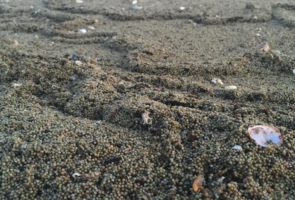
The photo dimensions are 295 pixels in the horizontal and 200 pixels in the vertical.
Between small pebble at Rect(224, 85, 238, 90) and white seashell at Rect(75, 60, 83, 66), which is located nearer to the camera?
small pebble at Rect(224, 85, 238, 90)

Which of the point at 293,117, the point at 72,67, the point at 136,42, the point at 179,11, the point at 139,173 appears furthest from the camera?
the point at 179,11

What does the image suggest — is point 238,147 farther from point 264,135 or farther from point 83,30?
point 83,30

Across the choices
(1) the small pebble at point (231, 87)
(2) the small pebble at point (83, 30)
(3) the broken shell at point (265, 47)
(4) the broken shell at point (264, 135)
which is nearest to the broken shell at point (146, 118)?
(4) the broken shell at point (264, 135)

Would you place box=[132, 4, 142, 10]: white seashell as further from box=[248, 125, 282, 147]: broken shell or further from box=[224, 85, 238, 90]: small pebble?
box=[248, 125, 282, 147]: broken shell

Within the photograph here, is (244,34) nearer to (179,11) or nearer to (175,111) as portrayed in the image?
(179,11)

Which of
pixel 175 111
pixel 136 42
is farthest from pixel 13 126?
pixel 136 42

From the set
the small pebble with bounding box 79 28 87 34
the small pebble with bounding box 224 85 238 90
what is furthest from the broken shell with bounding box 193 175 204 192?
the small pebble with bounding box 79 28 87 34

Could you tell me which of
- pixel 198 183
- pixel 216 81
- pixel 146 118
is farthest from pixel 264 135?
pixel 216 81
